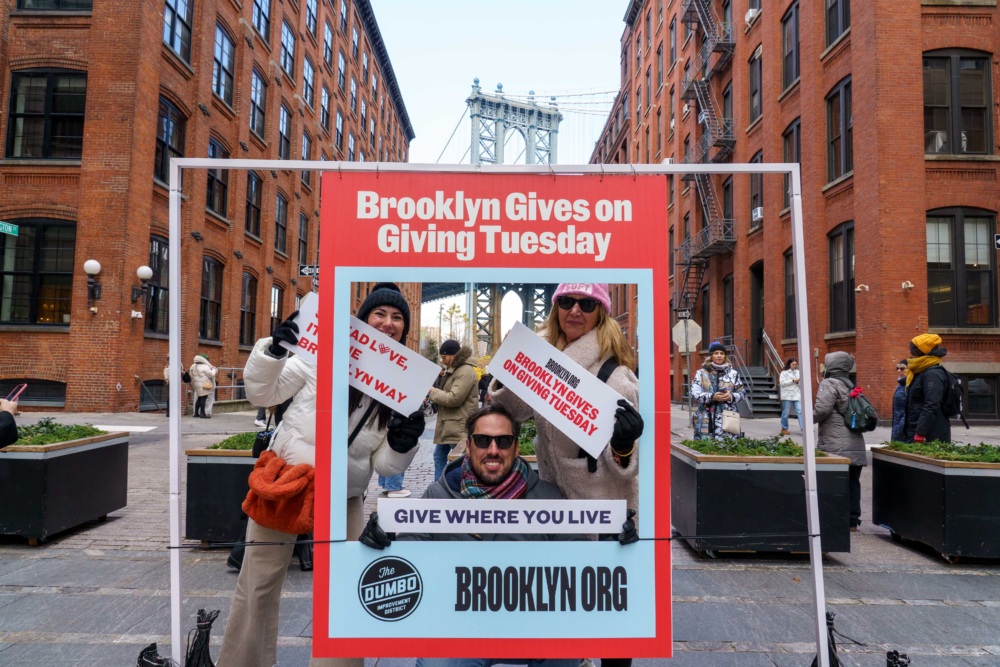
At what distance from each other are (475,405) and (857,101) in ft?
48.6

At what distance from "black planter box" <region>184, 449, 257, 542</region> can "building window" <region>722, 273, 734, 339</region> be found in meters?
22.9

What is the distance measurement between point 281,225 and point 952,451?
83.9 ft

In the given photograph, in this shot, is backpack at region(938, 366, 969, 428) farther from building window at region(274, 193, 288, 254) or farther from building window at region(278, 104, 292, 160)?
building window at region(278, 104, 292, 160)

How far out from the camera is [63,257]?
1594cm

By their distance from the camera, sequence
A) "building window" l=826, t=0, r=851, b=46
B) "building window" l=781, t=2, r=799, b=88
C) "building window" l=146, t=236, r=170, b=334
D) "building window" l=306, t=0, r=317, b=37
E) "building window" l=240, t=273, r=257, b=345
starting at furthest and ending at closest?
1. "building window" l=306, t=0, r=317, b=37
2. "building window" l=240, t=273, r=257, b=345
3. "building window" l=781, t=2, r=799, b=88
4. "building window" l=826, t=0, r=851, b=46
5. "building window" l=146, t=236, r=170, b=334

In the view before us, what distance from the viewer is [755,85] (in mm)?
23812

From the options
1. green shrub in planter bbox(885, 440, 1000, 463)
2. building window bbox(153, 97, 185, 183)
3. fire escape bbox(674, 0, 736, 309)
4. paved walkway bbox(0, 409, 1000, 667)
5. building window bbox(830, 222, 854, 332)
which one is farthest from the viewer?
fire escape bbox(674, 0, 736, 309)

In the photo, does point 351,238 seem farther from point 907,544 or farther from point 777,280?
point 777,280

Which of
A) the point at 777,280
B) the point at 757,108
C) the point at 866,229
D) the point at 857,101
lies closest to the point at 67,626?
the point at 866,229

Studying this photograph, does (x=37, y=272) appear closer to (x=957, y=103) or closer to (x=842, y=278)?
(x=842, y=278)

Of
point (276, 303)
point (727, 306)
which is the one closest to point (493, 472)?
point (727, 306)

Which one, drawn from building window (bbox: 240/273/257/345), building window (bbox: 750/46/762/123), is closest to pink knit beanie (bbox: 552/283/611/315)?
building window (bbox: 240/273/257/345)

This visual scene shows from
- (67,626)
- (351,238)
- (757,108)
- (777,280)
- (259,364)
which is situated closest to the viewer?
(351,238)

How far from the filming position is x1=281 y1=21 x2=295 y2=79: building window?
26703 mm
